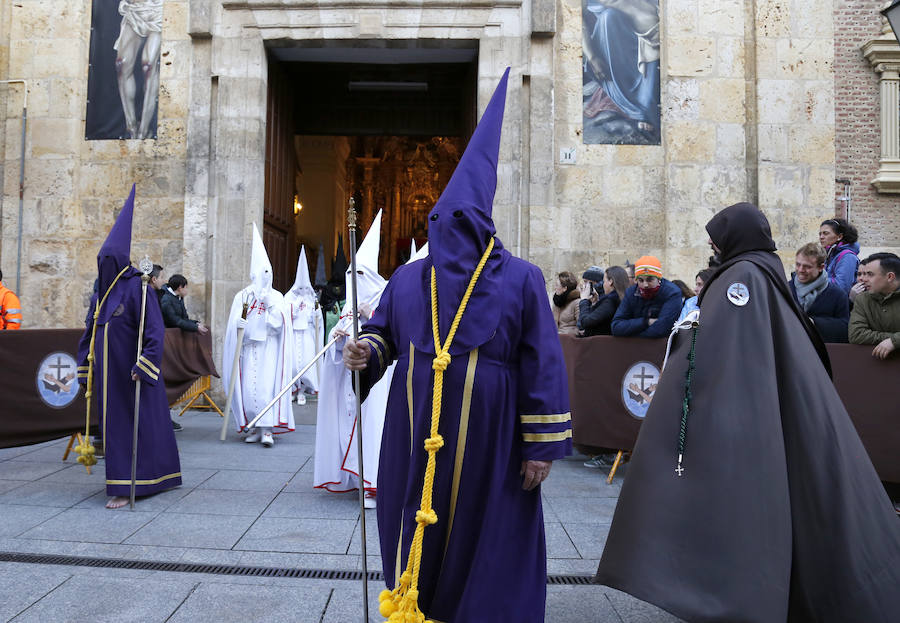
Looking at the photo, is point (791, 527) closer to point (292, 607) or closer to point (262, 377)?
point (292, 607)

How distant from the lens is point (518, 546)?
2.66 m

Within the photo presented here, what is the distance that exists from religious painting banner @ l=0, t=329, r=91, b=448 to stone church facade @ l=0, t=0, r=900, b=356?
389cm

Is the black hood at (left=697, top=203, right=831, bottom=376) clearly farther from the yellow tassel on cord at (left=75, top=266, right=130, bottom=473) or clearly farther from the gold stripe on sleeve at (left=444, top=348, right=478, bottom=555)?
the yellow tassel on cord at (left=75, top=266, right=130, bottom=473)

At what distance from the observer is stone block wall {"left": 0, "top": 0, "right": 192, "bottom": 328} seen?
11.1 m

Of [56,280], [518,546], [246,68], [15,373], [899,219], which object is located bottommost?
[518,546]

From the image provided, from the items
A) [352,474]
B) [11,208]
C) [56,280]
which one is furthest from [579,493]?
[11,208]

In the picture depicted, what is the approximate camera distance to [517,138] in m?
10.7

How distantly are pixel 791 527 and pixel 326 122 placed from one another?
13.2 m

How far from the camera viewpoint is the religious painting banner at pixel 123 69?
11117 mm

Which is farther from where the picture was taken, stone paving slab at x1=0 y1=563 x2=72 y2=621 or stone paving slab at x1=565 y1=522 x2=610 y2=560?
stone paving slab at x1=565 y1=522 x2=610 y2=560

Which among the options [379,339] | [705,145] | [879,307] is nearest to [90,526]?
[379,339]

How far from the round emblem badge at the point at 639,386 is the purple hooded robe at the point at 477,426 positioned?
375cm

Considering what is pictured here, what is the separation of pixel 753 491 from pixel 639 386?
11.2 ft

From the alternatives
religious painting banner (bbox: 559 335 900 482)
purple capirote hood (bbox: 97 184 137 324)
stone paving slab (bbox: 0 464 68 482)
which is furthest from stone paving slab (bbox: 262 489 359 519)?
stone paving slab (bbox: 0 464 68 482)
